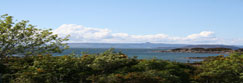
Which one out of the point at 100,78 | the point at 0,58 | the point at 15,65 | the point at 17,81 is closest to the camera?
the point at 100,78

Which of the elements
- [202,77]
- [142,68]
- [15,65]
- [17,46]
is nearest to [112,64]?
[142,68]

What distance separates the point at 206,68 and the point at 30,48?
9102mm

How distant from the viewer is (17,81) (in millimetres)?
11367

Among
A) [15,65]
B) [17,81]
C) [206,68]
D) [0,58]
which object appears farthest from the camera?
[0,58]

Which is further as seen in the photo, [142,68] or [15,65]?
[15,65]

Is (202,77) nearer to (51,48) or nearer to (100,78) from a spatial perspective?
(100,78)

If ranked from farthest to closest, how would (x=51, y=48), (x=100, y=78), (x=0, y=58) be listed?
(x=51, y=48) → (x=0, y=58) → (x=100, y=78)

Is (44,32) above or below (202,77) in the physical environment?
above

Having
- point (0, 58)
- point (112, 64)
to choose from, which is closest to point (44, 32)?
point (0, 58)

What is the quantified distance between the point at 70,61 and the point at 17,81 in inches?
91.8

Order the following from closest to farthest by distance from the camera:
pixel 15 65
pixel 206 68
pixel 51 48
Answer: pixel 206 68, pixel 15 65, pixel 51 48

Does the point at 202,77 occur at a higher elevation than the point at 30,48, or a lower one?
lower

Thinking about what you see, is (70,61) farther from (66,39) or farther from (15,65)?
(66,39)

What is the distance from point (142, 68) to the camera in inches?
484
